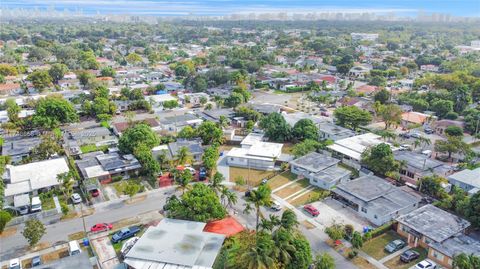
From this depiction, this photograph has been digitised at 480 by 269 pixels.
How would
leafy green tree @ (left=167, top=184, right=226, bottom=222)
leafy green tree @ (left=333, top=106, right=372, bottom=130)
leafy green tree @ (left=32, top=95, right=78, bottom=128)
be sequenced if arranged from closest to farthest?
1. leafy green tree @ (left=167, top=184, right=226, bottom=222)
2. leafy green tree @ (left=32, top=95, right=78, bottom=128)
3. leafy green tree @ (left=333, top=106, right=372, bottom=130)

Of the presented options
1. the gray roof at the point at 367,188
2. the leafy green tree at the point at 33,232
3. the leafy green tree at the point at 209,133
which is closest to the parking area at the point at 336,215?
the gray roof at the point at 367,188

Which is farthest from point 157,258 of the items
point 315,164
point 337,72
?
point 337,72

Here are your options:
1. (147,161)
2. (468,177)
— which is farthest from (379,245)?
(147,161)

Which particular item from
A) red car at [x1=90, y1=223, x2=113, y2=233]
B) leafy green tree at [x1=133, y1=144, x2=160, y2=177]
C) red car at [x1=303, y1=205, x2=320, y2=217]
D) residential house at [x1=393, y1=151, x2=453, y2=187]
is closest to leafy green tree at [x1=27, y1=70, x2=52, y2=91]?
leafy green tree at [x1=133, y1=144, x2=160, y2=177]

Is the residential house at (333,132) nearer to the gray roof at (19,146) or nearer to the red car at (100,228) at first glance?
the red car at (100,228)

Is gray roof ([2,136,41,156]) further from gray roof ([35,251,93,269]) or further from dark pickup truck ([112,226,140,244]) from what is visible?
gray roof ([35,251,93,269])

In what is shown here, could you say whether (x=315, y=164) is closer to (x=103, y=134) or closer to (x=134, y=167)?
(x=134, y=167)
